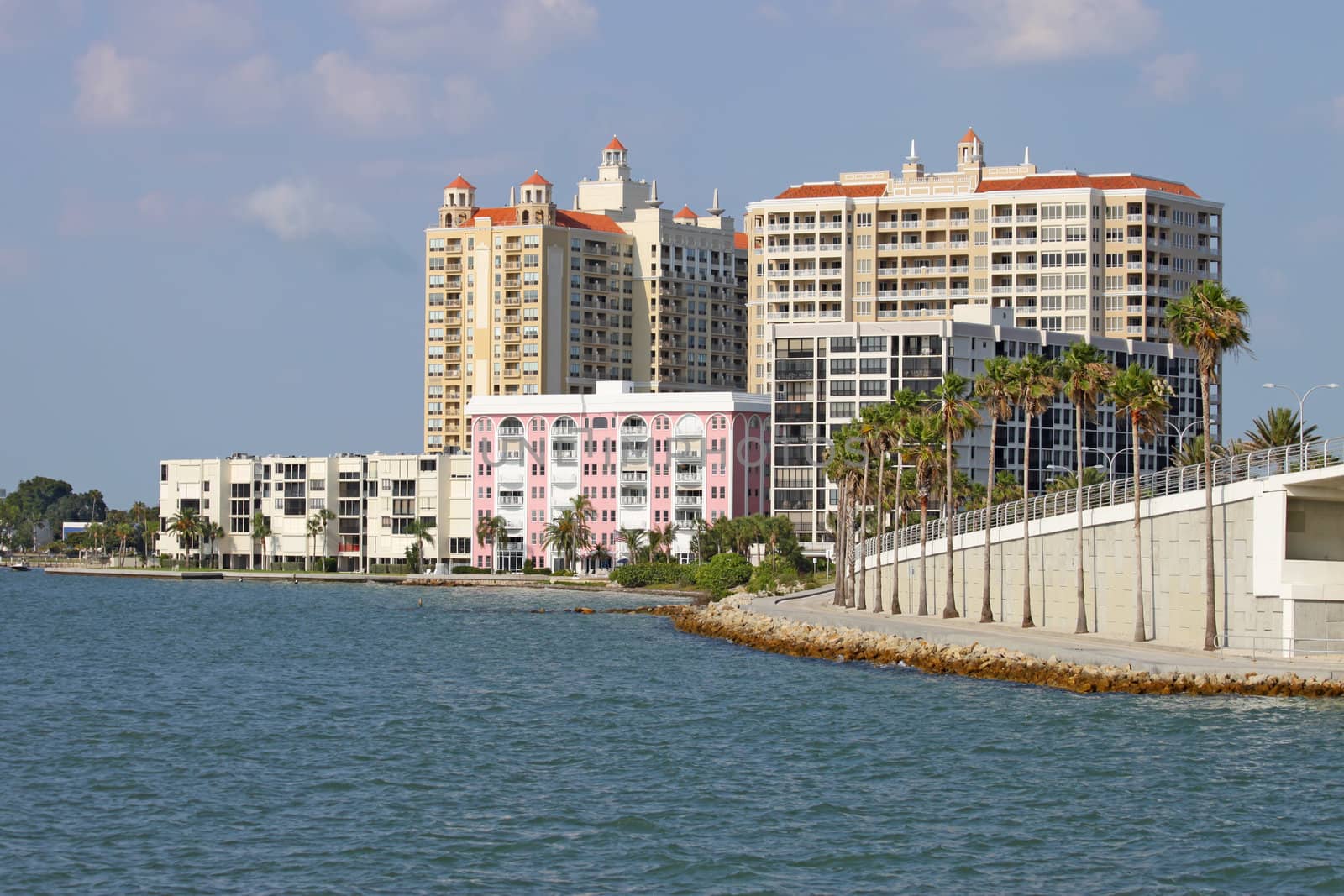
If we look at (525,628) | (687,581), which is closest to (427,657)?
(525,628)

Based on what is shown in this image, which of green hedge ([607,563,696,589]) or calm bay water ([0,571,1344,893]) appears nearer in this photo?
calm bay water ([0,571,1344,893])

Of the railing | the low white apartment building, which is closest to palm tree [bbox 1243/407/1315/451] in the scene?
the railing

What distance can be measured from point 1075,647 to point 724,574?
8524cm

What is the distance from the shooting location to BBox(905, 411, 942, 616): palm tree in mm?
104875

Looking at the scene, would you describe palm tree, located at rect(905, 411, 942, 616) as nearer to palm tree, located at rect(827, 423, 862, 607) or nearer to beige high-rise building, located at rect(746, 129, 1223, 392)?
palm tree, located at rect(827, 423, 862, 607)

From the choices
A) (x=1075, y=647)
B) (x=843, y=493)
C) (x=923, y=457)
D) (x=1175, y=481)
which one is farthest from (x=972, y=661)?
(x=843, y=493)

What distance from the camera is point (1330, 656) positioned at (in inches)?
2702

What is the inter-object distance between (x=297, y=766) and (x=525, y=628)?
64.9 metres

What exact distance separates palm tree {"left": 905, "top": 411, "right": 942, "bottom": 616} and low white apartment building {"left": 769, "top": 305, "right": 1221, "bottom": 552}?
198ft

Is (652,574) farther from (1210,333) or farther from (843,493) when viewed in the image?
(1210,333)

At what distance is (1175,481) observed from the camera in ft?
263

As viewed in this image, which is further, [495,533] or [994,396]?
[495,533]

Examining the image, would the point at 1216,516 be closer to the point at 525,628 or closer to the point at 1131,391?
the point at 1131,391

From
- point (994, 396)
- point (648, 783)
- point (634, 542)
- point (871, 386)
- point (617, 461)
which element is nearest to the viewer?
point (648, 783)
